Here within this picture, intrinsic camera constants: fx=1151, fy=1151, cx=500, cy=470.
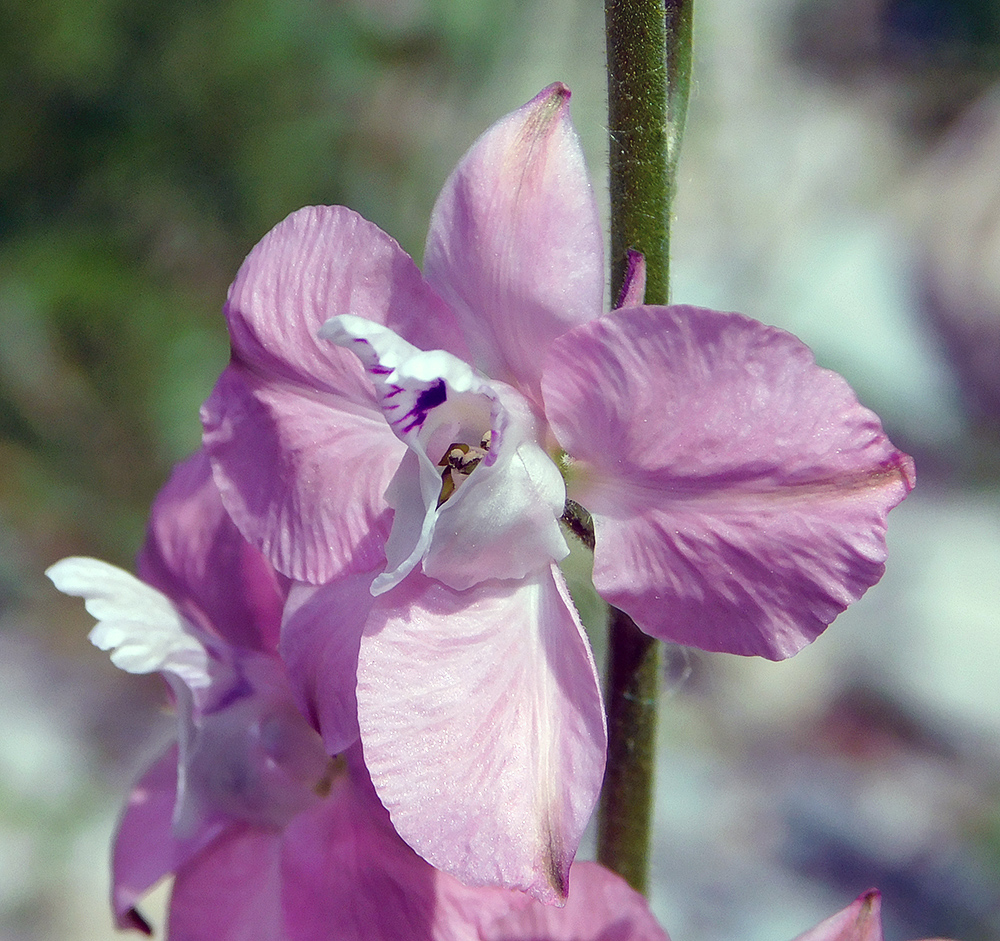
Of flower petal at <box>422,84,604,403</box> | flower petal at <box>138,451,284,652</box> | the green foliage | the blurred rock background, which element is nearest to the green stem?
flower petal at <box>422,84,604,403</box>

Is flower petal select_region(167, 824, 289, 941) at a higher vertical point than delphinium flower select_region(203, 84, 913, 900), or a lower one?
lower

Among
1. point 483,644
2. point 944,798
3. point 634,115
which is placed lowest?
point 944,798

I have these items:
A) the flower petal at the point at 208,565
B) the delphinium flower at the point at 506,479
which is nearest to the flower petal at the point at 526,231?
the delphinium flower at the point at 506,479

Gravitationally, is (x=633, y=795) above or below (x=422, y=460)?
below

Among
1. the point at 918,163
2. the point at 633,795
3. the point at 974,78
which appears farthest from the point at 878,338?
the point at 633,795

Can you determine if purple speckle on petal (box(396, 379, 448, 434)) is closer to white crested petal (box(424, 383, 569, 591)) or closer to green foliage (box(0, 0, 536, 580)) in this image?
white crested petal (box(424, 383, 569, 591))

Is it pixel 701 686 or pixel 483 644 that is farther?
pixel 701 686

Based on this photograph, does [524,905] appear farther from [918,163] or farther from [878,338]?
[918,163]
